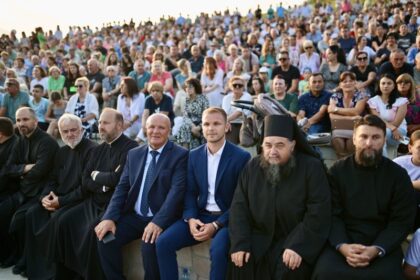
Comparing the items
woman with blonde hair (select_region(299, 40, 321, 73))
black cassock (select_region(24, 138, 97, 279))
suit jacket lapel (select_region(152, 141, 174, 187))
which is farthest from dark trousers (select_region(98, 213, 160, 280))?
woman with blonde hair (select_region(299, 40, 321, 73))

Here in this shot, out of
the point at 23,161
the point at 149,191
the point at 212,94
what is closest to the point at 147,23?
the point at 212,94

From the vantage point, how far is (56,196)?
514 cm

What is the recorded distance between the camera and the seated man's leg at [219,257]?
12.0ft

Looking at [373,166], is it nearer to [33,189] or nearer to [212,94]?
[33,189]

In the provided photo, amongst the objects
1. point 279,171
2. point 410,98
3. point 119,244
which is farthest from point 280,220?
point 410,98

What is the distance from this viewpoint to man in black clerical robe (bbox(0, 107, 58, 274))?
533cm

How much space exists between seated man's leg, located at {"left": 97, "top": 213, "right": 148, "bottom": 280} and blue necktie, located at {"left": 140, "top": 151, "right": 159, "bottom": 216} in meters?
0.11

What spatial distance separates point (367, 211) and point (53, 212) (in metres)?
3.38

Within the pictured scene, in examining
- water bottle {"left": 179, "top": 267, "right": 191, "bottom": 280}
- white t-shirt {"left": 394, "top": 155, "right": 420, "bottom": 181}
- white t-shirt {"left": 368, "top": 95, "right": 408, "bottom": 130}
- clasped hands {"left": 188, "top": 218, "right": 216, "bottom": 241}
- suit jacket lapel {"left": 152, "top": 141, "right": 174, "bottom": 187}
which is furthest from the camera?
white t-shirt {"left": 368, "top": 95, "right": 408, "bottom": 130}

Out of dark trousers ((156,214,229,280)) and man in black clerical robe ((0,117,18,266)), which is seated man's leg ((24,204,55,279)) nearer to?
man in black clerical robe ((0,117,18,266))

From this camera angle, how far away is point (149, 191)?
14.3ft

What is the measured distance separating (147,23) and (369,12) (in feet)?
36.0

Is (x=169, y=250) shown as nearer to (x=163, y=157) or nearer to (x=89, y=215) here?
(x=163, y=157)

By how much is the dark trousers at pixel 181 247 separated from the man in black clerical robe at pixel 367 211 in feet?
2.54
